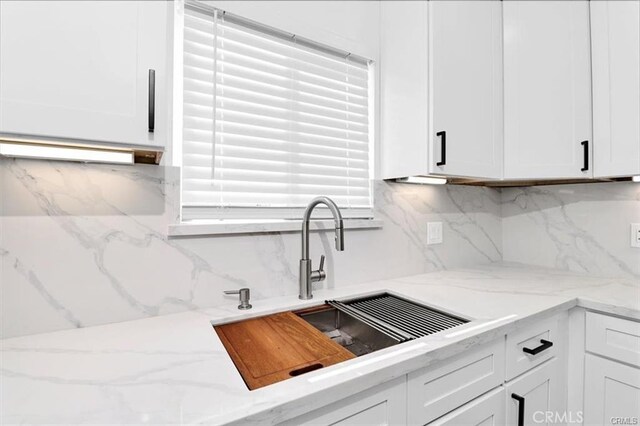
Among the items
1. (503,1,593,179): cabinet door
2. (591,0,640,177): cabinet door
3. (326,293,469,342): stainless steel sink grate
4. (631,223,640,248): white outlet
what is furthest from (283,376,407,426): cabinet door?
(631,223,640,248): white outlet

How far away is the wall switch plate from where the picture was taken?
5.54 feet

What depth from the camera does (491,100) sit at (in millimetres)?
1472

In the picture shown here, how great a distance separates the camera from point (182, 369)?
69 centimetres

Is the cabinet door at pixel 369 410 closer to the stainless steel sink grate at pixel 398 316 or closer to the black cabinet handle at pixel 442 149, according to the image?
the stainless steel sink grate at pixel 398 316

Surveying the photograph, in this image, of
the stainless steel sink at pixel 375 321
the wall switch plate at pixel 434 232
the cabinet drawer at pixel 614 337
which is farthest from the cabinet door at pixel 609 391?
the wall switch plate at pixel 434 232

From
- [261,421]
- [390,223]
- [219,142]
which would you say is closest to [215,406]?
[261,421]

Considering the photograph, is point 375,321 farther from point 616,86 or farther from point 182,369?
point 616,86

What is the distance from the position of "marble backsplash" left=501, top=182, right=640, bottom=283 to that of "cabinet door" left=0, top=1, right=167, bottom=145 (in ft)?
6.75

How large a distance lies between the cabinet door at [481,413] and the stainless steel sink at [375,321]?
0.22 m

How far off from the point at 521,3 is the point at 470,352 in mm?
1660

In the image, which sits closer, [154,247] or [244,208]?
[154,247]

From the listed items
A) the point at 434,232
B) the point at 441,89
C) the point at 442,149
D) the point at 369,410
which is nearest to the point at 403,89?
the point at 441,89

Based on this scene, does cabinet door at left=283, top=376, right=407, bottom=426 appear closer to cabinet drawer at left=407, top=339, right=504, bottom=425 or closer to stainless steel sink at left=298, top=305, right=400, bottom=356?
cabinet drawer at left=407, top=339, right=504, bottom=425

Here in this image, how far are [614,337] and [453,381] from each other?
758mm
